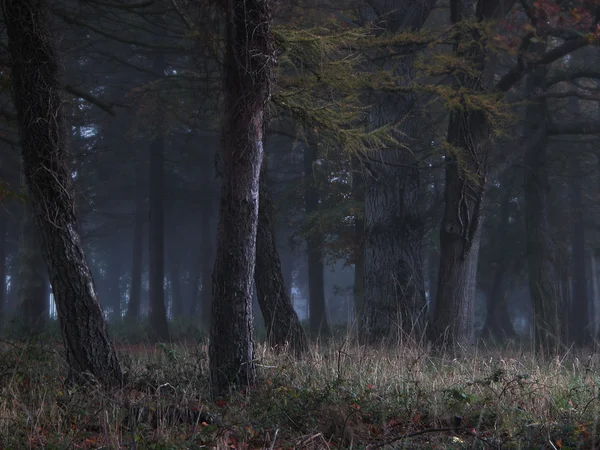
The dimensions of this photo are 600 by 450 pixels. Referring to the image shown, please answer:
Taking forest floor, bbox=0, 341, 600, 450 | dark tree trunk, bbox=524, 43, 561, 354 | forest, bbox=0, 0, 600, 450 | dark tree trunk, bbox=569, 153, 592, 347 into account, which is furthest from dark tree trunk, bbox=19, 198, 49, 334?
dark tree trunk, bbox=569, 153, 592, 347

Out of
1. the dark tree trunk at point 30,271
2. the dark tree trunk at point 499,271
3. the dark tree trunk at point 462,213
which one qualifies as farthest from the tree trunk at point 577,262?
the dark tree trunk at point 30,271

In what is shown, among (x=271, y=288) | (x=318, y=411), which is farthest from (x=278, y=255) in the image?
(x=318, y=411)

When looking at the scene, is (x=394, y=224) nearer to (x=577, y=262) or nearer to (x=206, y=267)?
(x=206, y=267)

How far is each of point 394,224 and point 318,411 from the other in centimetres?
878

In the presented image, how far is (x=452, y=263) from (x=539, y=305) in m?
5.86

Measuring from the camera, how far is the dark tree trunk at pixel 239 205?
7.45 meters

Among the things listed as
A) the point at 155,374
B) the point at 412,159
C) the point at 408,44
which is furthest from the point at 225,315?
the point at 412,159

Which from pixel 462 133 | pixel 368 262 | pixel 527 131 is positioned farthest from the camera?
pixel 527 131

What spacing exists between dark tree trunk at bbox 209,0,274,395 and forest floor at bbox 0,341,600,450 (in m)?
0.40

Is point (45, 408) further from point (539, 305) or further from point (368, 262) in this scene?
point (539, 305)

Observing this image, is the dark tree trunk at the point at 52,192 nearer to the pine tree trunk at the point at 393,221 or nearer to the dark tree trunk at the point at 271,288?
the dark tree trunk at the point at 271,288

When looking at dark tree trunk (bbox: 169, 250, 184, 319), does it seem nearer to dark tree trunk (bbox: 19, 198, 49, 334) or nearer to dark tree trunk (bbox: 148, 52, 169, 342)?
dark tree trunk (bbox: 148, 52, 169, 342)

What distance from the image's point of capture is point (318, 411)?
19.7ft

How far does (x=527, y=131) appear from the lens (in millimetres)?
19734
